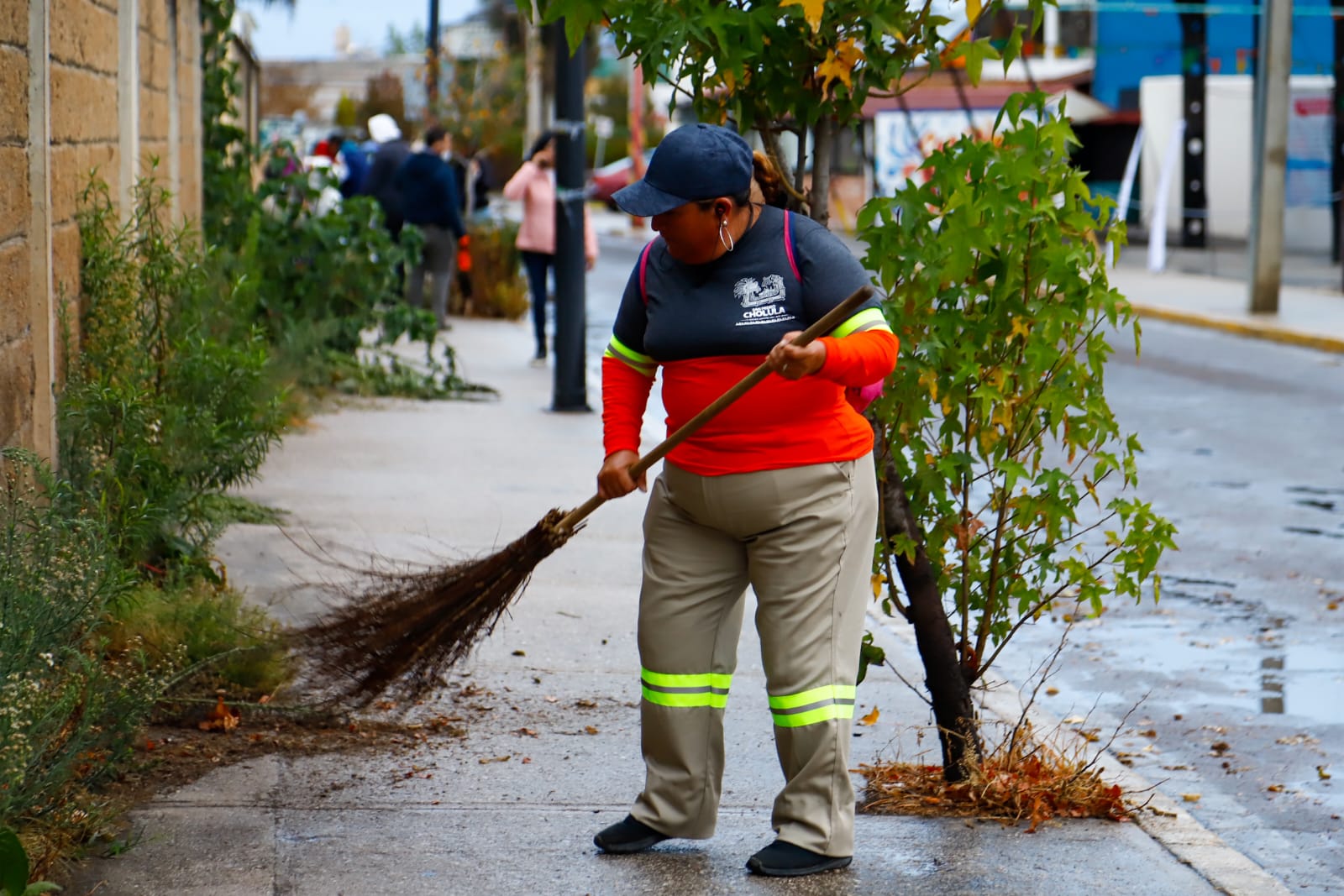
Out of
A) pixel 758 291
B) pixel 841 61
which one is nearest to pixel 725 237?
pixel 758 291

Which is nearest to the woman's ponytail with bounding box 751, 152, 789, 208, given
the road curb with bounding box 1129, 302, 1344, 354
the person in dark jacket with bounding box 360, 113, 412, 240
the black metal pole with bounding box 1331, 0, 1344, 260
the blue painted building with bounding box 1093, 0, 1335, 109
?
the person in dark jacket with bounding box 360, 113, 412, 240

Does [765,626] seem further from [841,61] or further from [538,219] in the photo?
[538,219]

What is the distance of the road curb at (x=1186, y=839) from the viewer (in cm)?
412

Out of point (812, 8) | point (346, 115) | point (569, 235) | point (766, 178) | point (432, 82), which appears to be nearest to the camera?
point (812, 8)

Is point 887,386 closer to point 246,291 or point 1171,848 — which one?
point 1171,848

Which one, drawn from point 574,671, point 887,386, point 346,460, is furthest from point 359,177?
point 887,386

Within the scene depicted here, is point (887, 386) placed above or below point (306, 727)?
above

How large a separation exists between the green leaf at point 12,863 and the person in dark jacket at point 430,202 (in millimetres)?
12442

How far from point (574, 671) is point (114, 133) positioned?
326 centimetres

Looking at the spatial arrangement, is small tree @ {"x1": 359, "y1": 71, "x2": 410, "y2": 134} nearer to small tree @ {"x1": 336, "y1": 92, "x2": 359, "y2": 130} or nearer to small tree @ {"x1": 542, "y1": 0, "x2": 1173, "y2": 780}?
small tree @ {"x1": 336, "y1": 92, "x2": 359, "y2": 130}

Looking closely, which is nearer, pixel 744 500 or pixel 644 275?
pixel 744 500

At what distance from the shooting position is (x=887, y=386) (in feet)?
14.9

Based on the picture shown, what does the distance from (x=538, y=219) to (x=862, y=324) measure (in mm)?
10965

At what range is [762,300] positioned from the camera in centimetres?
391
